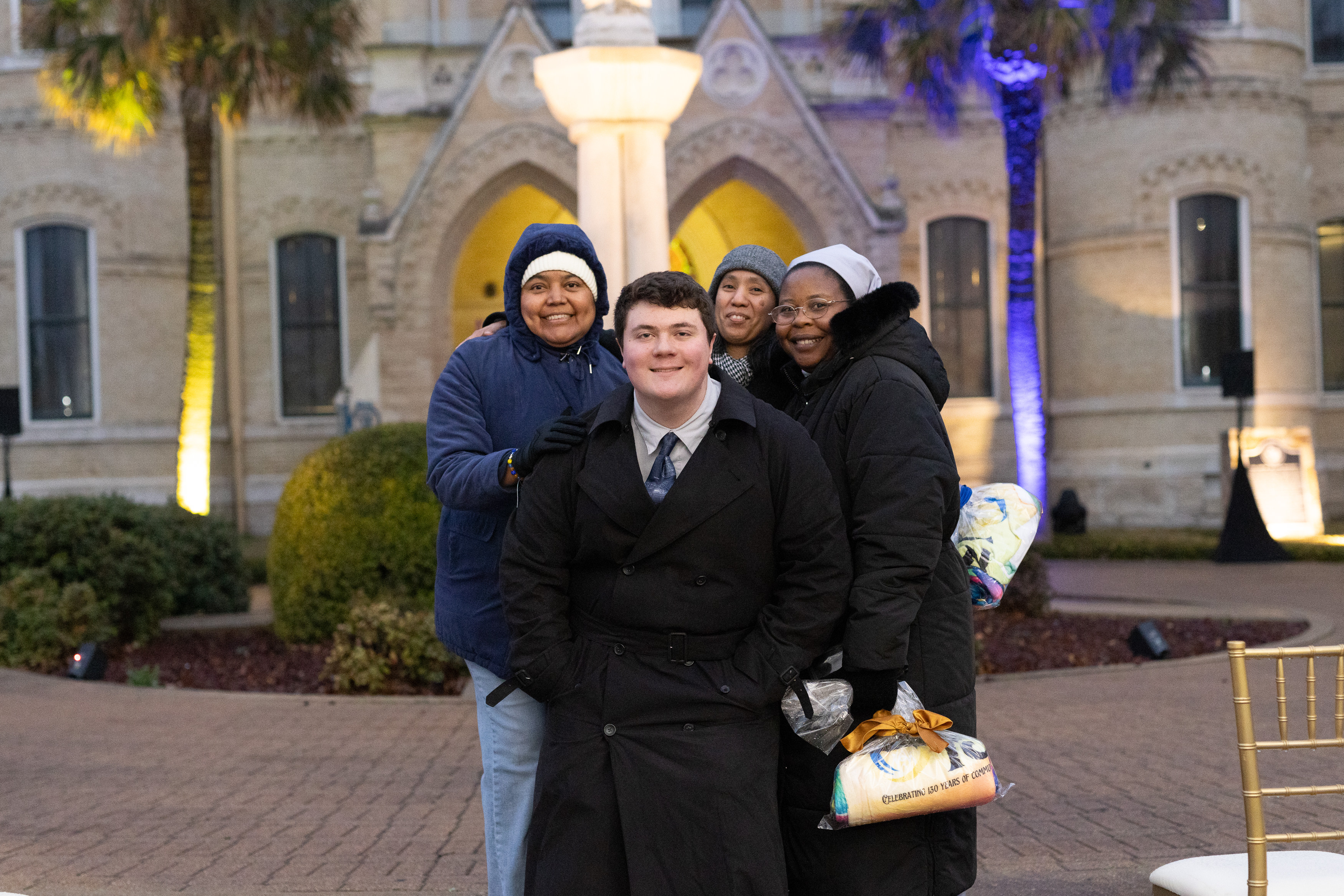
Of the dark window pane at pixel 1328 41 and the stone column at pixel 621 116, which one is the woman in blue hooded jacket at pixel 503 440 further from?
the dark window pane at pixel 1328 41

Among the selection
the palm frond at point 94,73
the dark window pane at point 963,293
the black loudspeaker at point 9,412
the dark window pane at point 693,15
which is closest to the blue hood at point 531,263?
the black loudspeaker at point 9,412

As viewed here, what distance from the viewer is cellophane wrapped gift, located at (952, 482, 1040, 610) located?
11.5 feet

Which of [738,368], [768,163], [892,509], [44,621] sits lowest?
[44,621]

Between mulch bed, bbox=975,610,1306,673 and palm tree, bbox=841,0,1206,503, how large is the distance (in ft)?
18.7

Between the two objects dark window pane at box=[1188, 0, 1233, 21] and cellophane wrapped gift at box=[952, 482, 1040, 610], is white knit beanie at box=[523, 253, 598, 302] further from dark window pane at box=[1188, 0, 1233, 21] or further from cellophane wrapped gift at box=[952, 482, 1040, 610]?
dark window pane at box=[1188, 0, 1233, 21]

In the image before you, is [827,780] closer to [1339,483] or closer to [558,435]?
[558,435]

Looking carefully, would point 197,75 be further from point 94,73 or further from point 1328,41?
point 1328,41

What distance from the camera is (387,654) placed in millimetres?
8758

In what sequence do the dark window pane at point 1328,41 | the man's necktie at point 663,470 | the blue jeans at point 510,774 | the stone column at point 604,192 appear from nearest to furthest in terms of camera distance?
1. the man's necktie at point 663,470
2. the blue jeans at point 510,774
3. the stone column at point 604,192
4. the dark window pane at point 1328,41

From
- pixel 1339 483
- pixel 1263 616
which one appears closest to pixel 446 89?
pixel 1263 616

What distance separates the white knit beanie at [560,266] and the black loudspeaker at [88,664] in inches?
275

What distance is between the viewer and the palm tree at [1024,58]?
15.9 meters

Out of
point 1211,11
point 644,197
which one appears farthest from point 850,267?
point 1211,11

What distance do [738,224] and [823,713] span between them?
19217 millimetres
